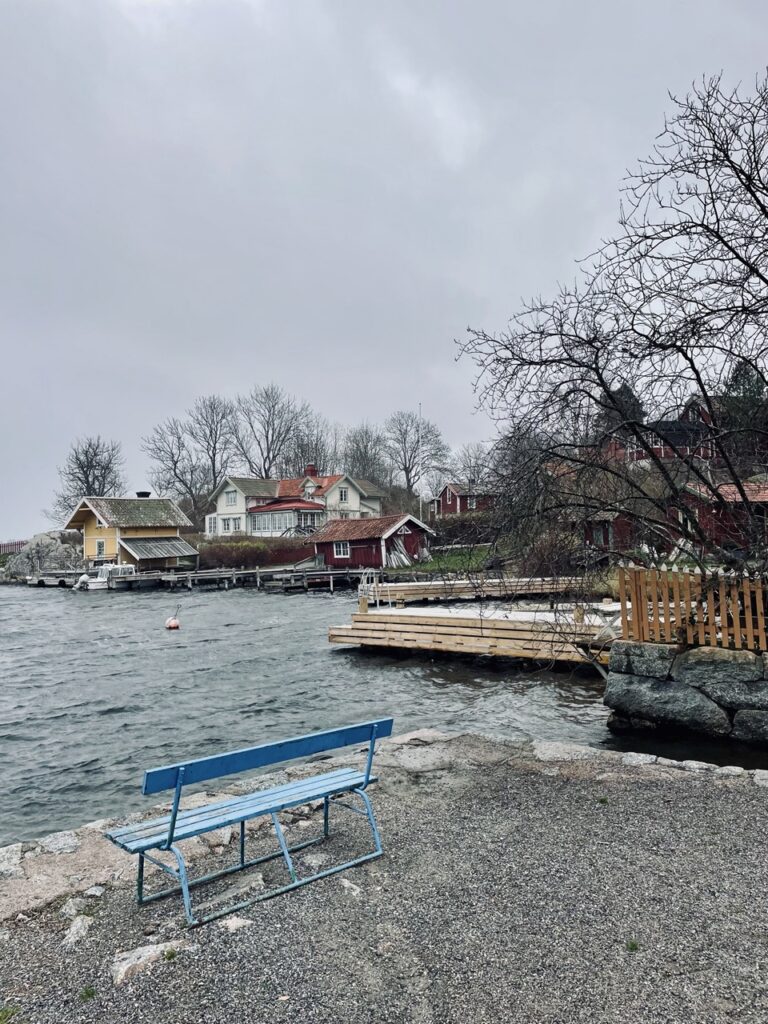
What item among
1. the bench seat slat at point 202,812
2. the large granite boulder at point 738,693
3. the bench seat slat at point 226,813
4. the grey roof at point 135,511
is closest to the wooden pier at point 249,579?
the grey roof at point 135,511

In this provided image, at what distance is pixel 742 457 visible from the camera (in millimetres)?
7820

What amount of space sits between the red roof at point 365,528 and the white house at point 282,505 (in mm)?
13354

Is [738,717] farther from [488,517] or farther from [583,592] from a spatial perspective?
[488,517]

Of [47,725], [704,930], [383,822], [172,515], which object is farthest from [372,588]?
[172,515]

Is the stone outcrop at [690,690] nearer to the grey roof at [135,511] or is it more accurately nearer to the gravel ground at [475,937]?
the gravel ground at [475,937]

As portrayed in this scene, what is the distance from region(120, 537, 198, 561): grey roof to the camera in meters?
50.8

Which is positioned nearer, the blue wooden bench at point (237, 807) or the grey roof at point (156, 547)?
the blue wooden bench at point (237, 807)

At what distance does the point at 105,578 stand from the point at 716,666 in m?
45.2

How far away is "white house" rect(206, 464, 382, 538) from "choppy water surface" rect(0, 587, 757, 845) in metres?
36.0

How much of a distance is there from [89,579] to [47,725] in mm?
37542

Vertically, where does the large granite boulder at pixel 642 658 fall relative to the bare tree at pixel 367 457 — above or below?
below

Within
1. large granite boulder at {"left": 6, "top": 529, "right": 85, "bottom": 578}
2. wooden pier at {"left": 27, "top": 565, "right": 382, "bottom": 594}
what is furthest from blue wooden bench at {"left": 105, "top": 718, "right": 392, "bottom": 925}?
large granite boulder at {"left": 6, "top": 529, "right": 85, "bottom": 578}

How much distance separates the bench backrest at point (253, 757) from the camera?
390cm

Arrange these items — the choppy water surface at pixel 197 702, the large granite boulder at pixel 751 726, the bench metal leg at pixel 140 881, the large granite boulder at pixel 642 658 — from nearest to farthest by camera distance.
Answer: the bench metal leg at pixel 140 881
the large granite boulder at pixel 751 726
the large granite boulder at pixel 642 658
the choppy water surface at pixel 197 702
